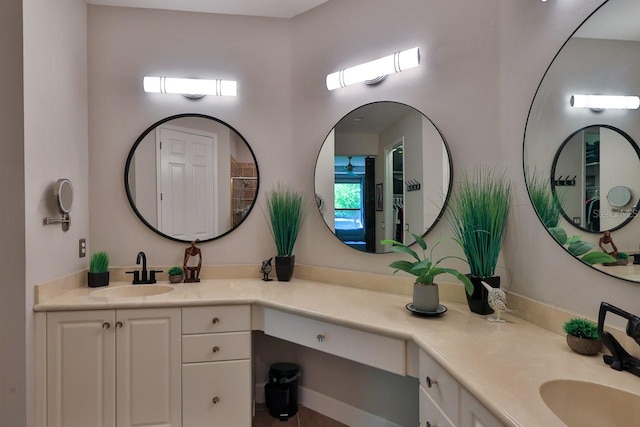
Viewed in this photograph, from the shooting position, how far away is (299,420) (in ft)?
7.29

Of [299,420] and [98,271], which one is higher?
[98,271]

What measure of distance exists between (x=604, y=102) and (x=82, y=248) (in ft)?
8.80

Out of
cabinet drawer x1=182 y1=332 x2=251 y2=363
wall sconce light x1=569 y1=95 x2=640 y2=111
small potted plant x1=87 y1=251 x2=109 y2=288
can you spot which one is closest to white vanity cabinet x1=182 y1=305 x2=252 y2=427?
cabinet drawer x1=182 y1=332 x2=251 y2=363

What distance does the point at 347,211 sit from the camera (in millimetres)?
2230

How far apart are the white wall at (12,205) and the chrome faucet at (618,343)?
7.69 ft

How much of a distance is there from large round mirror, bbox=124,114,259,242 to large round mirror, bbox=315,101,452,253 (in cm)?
57

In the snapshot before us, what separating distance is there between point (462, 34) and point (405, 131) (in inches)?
21.2

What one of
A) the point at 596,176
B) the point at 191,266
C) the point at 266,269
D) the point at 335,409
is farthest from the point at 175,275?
the point at 596,176

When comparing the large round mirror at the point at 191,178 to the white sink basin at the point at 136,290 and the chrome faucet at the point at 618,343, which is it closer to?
the white sink basin at the point at 136,290

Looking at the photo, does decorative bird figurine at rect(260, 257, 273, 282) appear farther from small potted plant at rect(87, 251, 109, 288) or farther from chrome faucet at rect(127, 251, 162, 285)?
Result: small potted plant at rect(87, 251, 109, 288)

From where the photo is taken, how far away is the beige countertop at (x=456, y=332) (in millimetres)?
915

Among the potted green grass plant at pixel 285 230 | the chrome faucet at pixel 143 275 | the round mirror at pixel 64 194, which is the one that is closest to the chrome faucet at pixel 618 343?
the potted green grass plant at pixel 285 230

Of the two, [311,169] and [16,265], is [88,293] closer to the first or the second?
[16,265]

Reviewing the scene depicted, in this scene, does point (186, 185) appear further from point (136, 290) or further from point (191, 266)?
point (136, 290)
